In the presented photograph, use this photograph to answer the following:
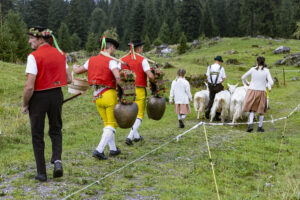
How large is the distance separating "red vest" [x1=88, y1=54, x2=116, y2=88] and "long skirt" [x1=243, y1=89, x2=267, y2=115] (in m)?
4.75

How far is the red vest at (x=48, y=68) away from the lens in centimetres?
423

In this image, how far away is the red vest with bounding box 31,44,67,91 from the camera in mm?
4230

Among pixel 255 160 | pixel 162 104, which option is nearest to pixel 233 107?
pixel 255 160

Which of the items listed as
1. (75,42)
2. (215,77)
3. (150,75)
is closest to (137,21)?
(75,42)

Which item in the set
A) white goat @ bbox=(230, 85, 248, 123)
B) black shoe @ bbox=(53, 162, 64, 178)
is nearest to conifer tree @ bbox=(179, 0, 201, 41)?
white goat @ bbox=(230, 85, 248, 123)

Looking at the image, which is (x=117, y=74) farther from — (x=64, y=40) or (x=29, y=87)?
(x=64, y=40)

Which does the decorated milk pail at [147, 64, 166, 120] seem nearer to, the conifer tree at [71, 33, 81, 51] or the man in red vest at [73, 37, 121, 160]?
the man in red vest at [73, 37, 121, 160]

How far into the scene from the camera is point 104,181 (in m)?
4.58

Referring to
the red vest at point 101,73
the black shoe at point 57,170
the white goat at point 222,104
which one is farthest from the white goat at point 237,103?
the black shoe at point 57,170

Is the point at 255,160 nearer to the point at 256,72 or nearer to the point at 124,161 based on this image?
the point at 124,161

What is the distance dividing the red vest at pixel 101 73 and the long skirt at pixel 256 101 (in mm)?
4752

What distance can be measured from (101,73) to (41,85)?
3.98 ft

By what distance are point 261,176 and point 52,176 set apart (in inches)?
136

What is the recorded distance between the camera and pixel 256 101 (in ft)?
27.9
